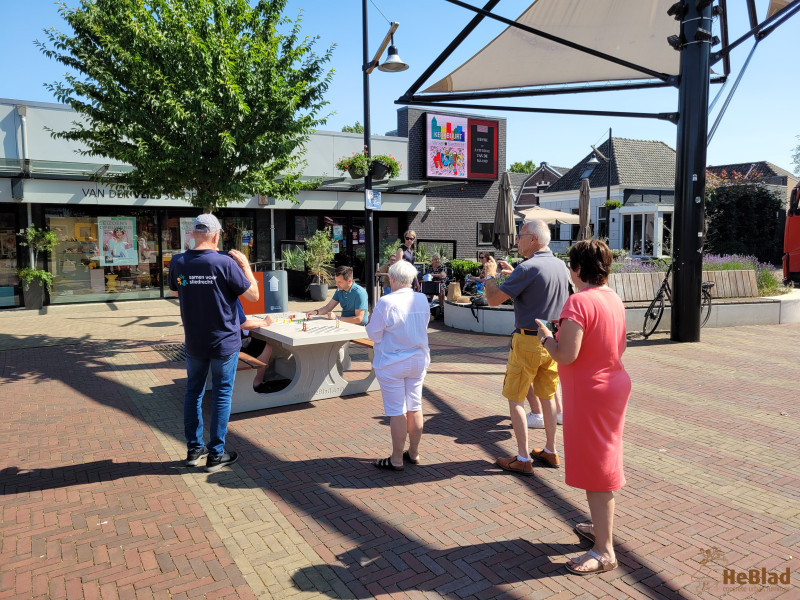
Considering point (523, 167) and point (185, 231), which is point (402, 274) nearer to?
point (185, 231)

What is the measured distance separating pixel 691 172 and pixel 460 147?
1391cm

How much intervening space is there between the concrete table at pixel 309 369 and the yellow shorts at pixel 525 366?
1964mm

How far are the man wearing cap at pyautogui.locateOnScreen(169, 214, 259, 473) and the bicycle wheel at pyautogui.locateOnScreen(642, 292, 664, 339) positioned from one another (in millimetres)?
7840

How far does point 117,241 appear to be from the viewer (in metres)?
15.7

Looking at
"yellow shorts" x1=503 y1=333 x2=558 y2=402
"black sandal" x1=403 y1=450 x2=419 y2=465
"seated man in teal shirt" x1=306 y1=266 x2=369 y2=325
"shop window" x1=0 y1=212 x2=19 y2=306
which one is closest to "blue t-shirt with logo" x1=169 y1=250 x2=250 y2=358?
"black sandal" x1=403 y1=450 x2=419 y2=465

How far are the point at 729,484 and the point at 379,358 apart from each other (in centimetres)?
265

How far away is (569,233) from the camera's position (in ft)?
129

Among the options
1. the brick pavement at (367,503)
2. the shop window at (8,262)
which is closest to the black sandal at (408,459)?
the brick pavement at (367,503)

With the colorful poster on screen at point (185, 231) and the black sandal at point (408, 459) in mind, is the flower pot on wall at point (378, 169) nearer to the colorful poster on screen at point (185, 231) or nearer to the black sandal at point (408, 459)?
the colorful poster on screen at point (185, 231)

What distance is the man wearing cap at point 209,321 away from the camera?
444 centimetres

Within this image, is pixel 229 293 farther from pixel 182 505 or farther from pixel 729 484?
pixel 729 484

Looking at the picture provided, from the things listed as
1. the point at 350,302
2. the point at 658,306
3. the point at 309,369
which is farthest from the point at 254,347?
the point at 658,306

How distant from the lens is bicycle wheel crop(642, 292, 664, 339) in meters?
10.4

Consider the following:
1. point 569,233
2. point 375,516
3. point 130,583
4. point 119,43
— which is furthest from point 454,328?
point 569,233
